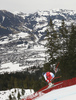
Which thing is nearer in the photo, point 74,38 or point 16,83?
point 74,38

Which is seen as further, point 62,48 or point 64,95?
point 62,48

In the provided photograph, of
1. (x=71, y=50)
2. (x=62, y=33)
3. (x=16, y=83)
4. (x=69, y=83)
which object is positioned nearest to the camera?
(x=69, y=83)

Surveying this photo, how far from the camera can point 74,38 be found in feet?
81.3

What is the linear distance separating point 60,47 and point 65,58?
249 cm

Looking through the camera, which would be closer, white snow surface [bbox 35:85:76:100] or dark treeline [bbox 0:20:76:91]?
white snow surface [bbox 35:85:76:100]

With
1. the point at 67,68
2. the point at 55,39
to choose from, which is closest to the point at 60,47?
the point at 55,39

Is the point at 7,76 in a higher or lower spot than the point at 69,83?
lower

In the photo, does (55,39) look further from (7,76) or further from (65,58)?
(7,76)

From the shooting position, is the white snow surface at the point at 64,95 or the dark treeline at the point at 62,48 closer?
the white snow surface at the point at 64,95

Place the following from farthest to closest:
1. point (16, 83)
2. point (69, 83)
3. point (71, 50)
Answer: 1. point (16, 83)
2. point (71, 50)
3. point (69, 83)

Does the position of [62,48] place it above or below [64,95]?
above

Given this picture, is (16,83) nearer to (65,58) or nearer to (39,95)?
(65,58)

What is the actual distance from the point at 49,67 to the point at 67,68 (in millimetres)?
3430

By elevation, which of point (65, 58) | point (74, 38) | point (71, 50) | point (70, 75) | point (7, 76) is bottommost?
point (7, 76)
